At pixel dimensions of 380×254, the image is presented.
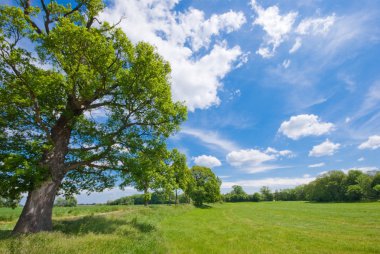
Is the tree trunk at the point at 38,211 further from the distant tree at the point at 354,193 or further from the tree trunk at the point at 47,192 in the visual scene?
the distant tree at the point at 354,193

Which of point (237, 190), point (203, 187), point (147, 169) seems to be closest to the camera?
point (147, 169)

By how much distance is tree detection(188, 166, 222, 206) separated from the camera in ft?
230

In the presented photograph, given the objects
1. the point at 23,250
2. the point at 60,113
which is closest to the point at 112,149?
the point at 60,113

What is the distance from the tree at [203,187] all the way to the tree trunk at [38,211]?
57017 millimetres

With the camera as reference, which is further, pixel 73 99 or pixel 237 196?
pixel 237 196

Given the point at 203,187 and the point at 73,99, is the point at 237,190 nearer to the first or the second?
the point at 203,187

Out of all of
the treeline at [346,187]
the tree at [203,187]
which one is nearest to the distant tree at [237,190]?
the treeline at [346,187]

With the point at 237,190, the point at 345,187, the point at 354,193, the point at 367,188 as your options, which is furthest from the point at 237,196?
the point at 367,188

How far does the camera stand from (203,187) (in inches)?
2815

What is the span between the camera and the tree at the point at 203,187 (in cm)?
7025

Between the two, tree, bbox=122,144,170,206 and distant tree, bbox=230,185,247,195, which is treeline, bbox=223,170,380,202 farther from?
tree, bbox=122,144,170,206

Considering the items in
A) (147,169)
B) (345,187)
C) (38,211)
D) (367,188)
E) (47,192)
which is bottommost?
(38,211)

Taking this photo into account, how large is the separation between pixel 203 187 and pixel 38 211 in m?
61.7

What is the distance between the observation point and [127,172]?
16.7 metres
